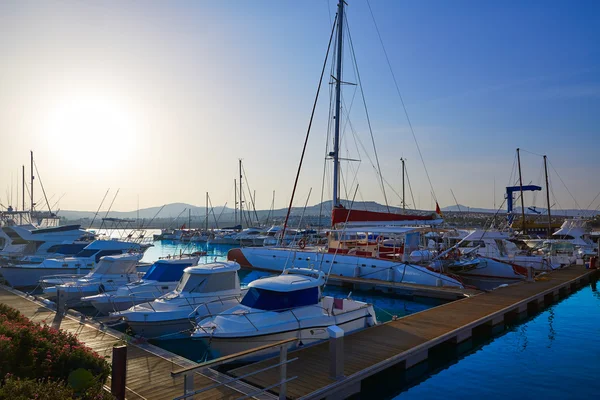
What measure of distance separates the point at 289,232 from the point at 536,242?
121 ft

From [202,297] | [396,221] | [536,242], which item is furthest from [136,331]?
[536,242]

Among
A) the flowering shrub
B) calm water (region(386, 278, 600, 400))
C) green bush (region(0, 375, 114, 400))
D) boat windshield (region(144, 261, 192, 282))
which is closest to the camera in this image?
green bush (region(0, 375, 114, 400))

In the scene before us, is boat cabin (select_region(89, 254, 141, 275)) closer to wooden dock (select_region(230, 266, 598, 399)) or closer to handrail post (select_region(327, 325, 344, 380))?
wooden dock (select_region(230, 266, 598, 399))

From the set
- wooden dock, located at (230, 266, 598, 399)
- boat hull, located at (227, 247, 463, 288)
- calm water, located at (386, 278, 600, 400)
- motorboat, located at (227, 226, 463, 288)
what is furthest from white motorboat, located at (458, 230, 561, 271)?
calm water, located at (386, 278, 600, 400)

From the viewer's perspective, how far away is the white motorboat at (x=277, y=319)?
38.9 feet

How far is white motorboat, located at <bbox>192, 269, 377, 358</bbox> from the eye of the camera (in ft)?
38.9

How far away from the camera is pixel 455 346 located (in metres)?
14.3

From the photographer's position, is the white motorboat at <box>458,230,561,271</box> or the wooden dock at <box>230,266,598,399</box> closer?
the wooden dock at <box>230,266,598,399</box>

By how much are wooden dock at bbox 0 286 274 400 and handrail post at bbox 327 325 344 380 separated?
1.72 m

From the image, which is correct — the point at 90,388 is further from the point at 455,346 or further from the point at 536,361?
the point at 536,361

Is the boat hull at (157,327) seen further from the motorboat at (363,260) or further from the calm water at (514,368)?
the motorboat at (363,260)

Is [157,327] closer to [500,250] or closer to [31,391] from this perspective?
[31,391]

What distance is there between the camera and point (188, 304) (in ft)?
50.5

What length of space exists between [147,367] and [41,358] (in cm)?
287
